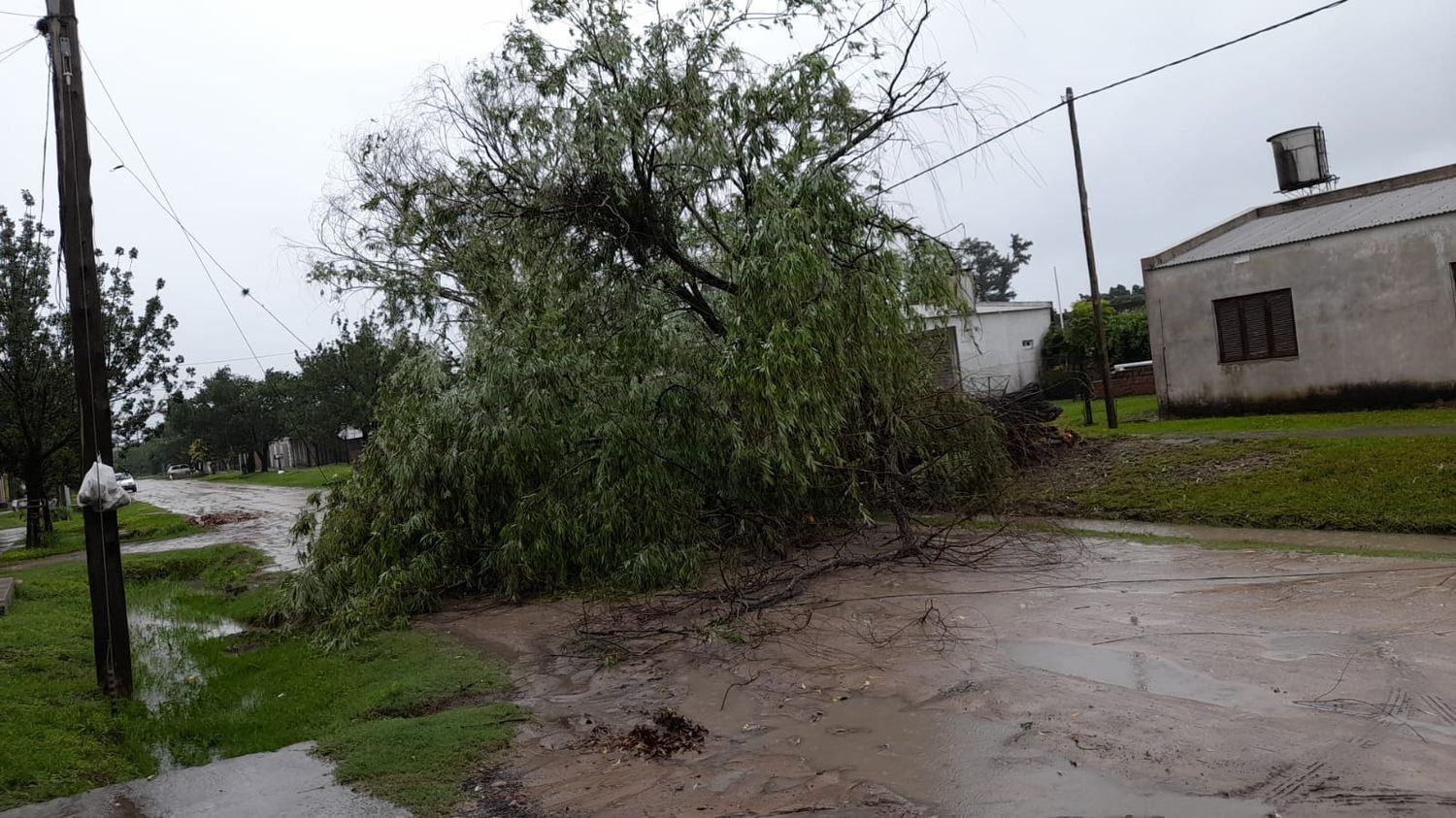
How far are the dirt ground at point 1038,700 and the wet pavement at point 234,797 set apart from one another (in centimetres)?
81

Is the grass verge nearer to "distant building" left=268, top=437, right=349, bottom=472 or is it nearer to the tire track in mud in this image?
the tire track in mud

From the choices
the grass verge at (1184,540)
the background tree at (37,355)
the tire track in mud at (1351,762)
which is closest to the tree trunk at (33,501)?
the background tree at (37,355)

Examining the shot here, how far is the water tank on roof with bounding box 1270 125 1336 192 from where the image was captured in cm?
2314

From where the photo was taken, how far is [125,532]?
2612 cm

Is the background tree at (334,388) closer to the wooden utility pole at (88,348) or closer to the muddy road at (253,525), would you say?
the muddy road at (253,525)

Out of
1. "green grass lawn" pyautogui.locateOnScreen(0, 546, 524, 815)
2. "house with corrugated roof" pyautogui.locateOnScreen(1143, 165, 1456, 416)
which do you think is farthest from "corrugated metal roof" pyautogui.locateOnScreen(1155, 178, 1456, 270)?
"green grass lawn" pyautogui.locateOnScreen(0, 546, 524, 815)

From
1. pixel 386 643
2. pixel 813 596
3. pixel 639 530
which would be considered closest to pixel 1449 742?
pixel 813 596

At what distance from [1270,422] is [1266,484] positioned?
5.24 m

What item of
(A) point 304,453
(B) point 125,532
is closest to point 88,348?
(B) point 125,532

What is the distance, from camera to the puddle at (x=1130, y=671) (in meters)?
6.00

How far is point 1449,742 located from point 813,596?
5.48 meters

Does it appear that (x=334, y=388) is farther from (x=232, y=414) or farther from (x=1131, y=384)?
(x=1131, y=384)

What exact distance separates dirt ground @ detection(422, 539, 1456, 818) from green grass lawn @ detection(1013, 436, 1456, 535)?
7.00 ft

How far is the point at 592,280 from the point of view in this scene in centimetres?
1199
